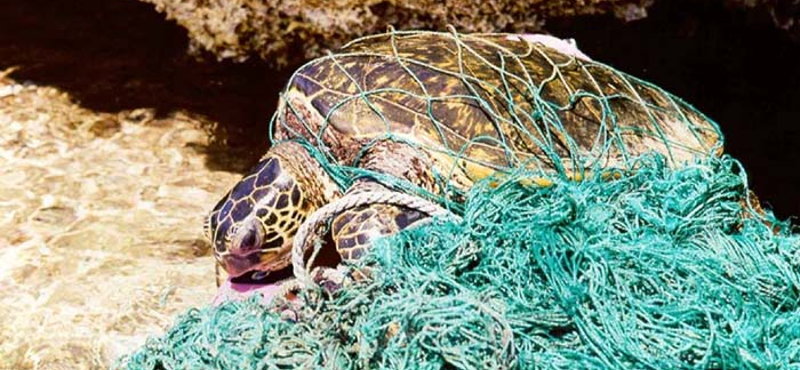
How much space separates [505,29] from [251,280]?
1433mm

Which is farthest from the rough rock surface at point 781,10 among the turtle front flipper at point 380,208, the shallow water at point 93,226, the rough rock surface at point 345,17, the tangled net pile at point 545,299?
the shallow water at point 93,226

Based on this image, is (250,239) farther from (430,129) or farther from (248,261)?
(430,129)

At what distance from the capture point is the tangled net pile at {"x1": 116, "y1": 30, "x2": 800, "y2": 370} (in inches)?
66.2

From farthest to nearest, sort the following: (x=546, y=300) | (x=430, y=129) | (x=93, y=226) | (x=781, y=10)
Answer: (x=93, y=226)
(x=781, y=10)
(x=430, y=129)
(x=546, y=300)

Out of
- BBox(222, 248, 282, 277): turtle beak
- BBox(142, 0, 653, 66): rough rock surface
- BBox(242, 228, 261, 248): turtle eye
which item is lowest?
BBox(222, 248, 282, 277): turtle beak

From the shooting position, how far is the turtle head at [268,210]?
2.59 metres

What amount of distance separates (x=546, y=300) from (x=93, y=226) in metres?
1.97


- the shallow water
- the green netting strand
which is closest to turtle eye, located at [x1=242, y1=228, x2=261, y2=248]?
the shallow water

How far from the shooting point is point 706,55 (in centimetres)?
352

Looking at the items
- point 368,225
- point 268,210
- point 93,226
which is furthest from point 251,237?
point 93,226

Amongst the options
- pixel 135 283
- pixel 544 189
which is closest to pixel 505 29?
pixel 544 189

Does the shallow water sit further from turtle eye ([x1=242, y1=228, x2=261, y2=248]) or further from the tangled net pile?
the tangled net pile

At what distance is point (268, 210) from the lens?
2645mm

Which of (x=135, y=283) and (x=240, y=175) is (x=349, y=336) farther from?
(x=240, y=175)
